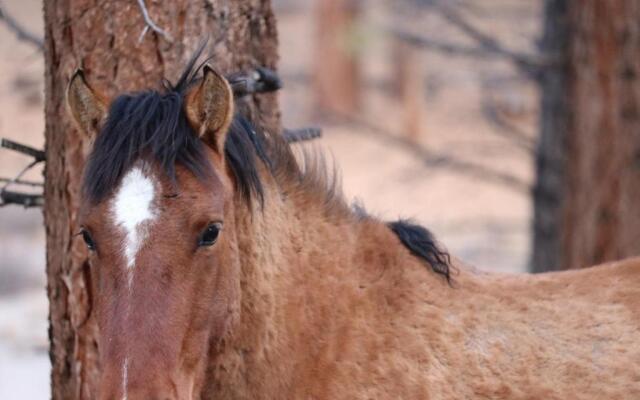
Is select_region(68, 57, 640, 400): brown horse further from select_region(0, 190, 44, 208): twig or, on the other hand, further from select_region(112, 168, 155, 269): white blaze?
select_region(0, 190, 44, 208): twig

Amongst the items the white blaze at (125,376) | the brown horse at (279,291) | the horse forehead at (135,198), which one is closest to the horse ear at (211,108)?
the brown horse at (279,291)

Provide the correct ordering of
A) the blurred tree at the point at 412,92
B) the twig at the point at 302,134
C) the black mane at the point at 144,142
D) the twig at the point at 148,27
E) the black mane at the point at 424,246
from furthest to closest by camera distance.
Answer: the blurred tree at the point at 412,92 < the twig at the point at 302,134 < the twig at the point at 148,27 < the black mane at the point at 424,246 < the black mane at the point at 144,142

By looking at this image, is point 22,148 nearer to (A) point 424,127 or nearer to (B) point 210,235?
(B) point 210,235

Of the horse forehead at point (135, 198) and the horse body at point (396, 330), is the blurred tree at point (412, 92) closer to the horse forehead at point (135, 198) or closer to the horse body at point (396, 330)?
the horse body at point (396, 330)

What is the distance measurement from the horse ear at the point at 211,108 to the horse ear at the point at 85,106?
1.09ft

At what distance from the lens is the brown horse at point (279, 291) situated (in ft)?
9.70

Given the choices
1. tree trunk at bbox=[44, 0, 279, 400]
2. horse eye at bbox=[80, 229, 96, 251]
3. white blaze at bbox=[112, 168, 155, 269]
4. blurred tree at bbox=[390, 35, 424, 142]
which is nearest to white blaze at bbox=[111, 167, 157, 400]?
white blaze at bbox=[112, 168, 155, 269]

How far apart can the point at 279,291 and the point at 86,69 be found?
3.98 feet

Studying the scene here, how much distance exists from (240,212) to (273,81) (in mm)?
883

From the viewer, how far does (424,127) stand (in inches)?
809

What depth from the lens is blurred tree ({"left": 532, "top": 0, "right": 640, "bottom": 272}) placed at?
24.1ft

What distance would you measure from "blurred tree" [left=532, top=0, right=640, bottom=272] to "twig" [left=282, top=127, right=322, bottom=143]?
378 centimetres

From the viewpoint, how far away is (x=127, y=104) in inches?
125

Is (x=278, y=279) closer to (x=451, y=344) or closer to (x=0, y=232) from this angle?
(x=451, y=344)
